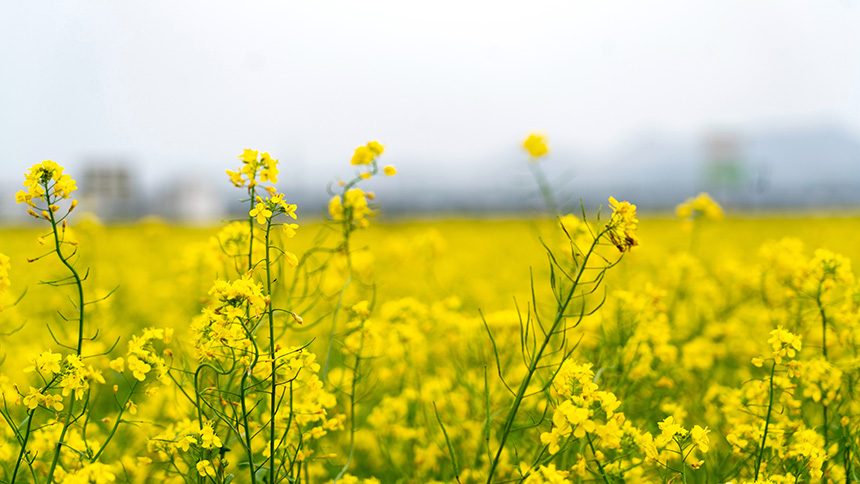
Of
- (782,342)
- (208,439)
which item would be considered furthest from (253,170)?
(782,342)

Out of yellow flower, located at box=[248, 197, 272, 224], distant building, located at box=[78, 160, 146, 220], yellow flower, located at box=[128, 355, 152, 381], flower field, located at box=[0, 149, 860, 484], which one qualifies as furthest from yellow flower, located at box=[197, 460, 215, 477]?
distant building, located at box=[78, 160, 146, 220]

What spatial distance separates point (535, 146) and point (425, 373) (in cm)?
151

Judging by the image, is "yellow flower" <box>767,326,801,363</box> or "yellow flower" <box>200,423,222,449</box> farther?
"yellow flower" <box>767,326,801,363</box>

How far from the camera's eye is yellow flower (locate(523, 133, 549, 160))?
274cm

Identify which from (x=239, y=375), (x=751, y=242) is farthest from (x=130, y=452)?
(x=751, y=242)

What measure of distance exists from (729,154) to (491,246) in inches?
166

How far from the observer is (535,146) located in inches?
109

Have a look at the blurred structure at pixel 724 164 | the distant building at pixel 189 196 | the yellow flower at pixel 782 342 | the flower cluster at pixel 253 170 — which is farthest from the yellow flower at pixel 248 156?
the distant building at pixel 189 196

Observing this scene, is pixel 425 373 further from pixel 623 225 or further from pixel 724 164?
pixel 724 164

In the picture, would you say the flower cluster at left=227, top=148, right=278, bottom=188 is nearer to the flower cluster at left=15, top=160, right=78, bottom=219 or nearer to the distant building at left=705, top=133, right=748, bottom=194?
the flower cluster at left=15, top=160, right=78, bottom=219

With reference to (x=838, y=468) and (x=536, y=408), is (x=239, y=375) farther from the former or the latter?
(x=838, y=468)

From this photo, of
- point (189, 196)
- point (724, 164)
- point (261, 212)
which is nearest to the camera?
point (261, 212)

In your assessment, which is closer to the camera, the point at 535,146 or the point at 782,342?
the point at 782,342

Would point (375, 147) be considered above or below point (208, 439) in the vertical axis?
above
